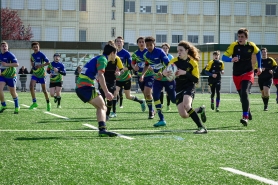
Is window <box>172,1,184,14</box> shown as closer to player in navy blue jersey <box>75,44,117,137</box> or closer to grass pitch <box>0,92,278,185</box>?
grass pitch <box>0,92,278,185</box>

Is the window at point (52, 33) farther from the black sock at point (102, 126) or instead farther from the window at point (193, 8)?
the black sock at point (102, 126)

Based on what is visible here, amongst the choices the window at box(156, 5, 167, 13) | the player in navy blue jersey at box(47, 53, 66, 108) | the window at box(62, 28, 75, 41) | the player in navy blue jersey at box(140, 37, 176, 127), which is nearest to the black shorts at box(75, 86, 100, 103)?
the player in navy blue jersey at box(140, 37, 176, 127)

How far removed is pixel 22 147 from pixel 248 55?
6.41 m

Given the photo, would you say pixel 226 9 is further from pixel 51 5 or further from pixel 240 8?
pixel 51 5

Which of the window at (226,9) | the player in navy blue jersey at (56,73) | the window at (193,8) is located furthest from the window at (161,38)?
the player in navy blue jersey at (56,73)

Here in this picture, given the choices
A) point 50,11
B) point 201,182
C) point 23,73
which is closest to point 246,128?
point 201,182

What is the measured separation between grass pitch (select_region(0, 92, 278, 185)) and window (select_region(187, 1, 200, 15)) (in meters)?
47.1

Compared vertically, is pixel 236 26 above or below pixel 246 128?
Result: above

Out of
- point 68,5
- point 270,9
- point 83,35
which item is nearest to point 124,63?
point 68,5

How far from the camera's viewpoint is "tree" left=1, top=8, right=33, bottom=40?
5988 cm

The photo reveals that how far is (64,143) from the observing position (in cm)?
943

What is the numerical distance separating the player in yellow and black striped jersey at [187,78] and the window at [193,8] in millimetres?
Answer: 48421

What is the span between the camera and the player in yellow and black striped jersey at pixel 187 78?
1109 cm

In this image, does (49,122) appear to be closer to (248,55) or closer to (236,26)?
(248,55)
